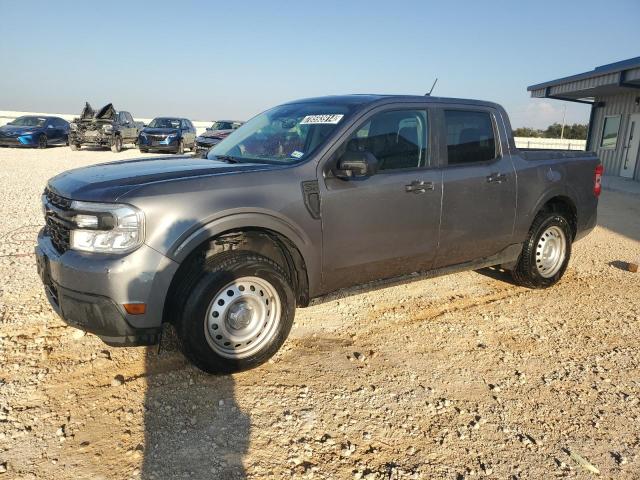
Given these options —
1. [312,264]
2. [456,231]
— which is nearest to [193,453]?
[312,264]

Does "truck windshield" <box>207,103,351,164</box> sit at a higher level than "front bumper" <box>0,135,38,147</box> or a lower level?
higher

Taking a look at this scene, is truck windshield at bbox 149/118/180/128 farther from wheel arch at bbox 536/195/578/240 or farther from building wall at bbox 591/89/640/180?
wheel arch at bbox 536/195/578/240

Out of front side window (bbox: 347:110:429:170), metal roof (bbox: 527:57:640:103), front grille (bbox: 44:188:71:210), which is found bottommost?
front grille (bbox: 44:188:71:210)

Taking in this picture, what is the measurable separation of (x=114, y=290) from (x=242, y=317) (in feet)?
2.72

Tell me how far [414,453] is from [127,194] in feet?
7.09

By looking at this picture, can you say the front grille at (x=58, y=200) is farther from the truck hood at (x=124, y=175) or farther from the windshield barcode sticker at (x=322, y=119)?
the windshield barcode sticker at (x=322, y=119)

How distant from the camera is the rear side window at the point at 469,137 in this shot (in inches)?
165

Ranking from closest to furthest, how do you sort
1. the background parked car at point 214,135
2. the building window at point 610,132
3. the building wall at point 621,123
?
the building wall at point 621,123
the building window at point 610,132
the background parked car at point 214,135

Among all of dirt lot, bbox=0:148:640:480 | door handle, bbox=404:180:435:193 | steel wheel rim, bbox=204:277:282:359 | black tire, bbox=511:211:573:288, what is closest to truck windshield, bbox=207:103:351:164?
door handle, bbox=404:180:435:193

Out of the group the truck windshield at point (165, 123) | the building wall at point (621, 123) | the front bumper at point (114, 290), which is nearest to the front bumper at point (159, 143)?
the truck windshield at point (165, 123)

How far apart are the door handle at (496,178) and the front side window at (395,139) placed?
2.48 ft

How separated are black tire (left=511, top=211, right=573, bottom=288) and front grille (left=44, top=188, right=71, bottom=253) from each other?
4120mm

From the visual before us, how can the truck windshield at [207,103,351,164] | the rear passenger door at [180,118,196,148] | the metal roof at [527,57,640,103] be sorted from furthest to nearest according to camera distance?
the rear passenger door at [180,118,196,148] < the metal roof at [527,57,640,103] < the truck windshield at [207,103,351,164]

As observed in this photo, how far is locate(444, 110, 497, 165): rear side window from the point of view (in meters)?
4.20
